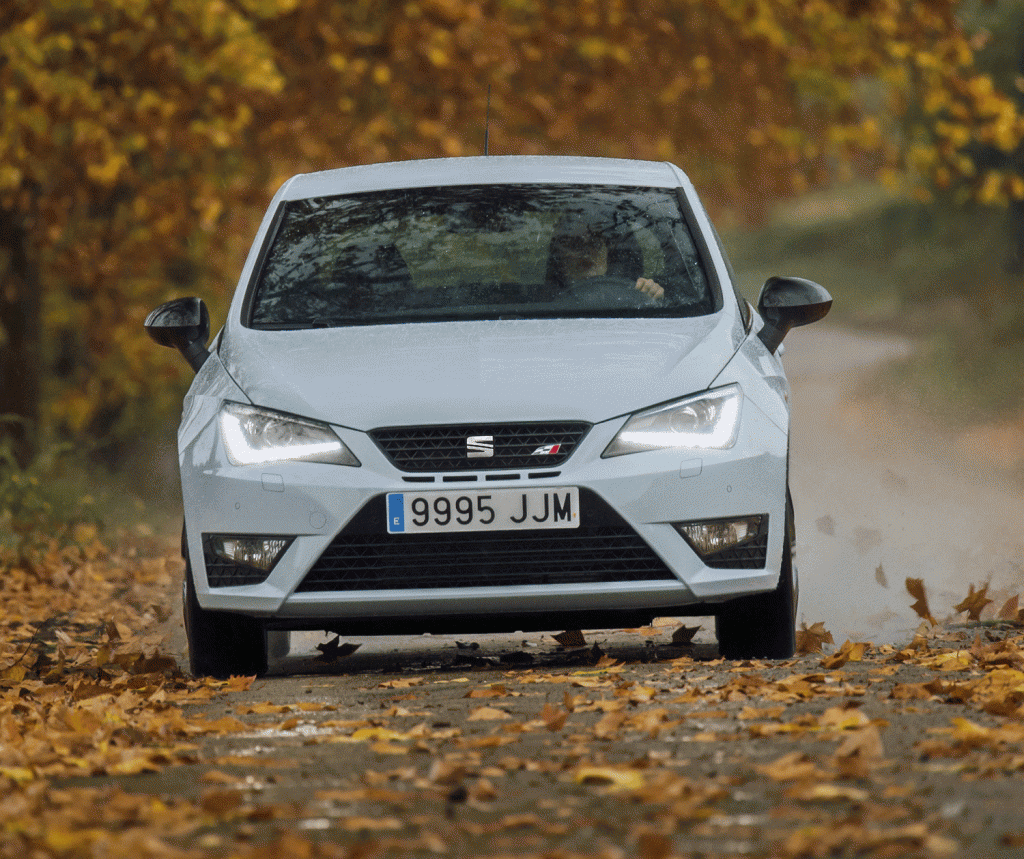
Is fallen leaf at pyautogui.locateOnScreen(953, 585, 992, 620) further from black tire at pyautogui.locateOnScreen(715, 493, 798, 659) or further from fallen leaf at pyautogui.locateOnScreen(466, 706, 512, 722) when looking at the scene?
fallen leaf at pyautogui.locateOnScreen(466, 706, 512, 722)

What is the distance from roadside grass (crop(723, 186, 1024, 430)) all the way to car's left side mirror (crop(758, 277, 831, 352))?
6.65 m

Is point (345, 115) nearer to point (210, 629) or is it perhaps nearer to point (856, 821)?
point (210, 629)

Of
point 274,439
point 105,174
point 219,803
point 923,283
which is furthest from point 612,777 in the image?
point 923,283

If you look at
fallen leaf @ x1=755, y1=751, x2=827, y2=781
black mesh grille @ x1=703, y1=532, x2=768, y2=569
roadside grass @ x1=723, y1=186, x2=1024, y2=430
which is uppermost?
fallen leaf @ x1=755, y1=751, x2=827, y2=781

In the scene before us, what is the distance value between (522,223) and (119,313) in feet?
37.0

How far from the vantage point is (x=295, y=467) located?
6285 millimetres

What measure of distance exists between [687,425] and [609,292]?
2.96ft

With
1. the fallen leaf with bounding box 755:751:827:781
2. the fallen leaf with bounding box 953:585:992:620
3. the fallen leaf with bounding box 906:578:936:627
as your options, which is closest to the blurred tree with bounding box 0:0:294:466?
the fallen leaf with bounding box 906:578:936:627

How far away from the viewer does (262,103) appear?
637 inches

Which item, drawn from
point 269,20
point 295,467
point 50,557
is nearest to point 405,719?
point 295,467

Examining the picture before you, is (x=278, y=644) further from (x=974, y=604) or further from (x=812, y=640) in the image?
(x=974, y=604)

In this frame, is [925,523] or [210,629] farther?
[925,523]

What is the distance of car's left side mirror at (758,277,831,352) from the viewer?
7.07 meters

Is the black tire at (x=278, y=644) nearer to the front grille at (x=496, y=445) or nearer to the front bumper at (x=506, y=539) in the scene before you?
the front bumper at (x=506, y=539)
